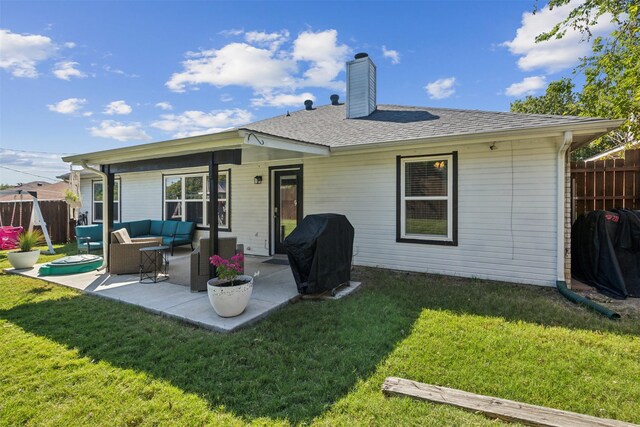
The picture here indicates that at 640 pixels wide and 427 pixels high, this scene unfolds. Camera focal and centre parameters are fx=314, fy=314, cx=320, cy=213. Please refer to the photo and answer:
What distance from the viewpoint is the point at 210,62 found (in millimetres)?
9523

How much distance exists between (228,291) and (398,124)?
18.0ft

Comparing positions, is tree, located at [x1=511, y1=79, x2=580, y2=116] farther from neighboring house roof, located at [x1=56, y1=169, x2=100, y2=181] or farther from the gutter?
neighboring house roof, located at [x1=56, y1=169, x2=100, y2=181]

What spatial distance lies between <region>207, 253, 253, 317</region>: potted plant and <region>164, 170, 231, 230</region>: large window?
5267 millimetres

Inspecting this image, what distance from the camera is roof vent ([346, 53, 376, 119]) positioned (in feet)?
29.1

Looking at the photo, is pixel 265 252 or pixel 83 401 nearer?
pixel 83 401

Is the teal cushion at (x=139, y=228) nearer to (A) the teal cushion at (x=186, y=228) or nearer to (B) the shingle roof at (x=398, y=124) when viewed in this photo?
(A) the teal cushion at (x=186, y=228)

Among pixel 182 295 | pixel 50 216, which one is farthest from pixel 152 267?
pixel 50 216

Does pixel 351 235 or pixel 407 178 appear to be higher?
pixel 407 178

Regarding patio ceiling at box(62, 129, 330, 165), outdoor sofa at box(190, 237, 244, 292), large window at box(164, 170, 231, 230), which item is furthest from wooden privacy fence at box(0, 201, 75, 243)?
outdoor sofa at box(190, 237, 244, 292)

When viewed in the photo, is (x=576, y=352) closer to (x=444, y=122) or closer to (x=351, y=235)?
(x=351, y=235)

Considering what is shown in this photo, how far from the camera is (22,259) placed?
6.68 m

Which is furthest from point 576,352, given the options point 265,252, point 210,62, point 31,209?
point 31,209

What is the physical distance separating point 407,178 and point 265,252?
14.0 feet

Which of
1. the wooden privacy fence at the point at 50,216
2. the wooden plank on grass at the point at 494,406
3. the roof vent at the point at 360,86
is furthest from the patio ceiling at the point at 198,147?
the wooden privacy fence at the point at 50,216
